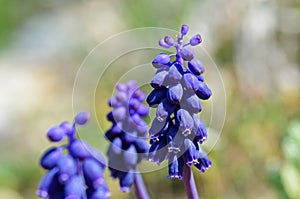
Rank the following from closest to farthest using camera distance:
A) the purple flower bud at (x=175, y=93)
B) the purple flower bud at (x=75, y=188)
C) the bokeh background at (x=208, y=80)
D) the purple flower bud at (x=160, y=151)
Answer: the purple flower bud at (x=175, y=93), the purple flower bud at (x=160, y=151), the purple flower bud at (x=75, y=188), the bokeh background at (x=208, y=80)

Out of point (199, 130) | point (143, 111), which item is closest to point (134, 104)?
point (143, 111)

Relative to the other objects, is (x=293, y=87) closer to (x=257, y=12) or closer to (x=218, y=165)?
(x=257, y=12)

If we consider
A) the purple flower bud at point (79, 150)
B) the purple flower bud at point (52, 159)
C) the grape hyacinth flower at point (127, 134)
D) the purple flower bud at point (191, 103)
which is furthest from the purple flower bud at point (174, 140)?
the purple flower bud at point (52, 159)

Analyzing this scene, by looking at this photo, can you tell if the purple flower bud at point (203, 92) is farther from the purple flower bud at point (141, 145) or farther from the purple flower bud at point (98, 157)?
the purple flower bud at point (98, 157)

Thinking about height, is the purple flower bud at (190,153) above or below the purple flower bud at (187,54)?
below

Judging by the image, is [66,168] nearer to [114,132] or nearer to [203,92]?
[114,132]

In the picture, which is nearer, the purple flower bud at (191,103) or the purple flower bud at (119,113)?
the purple flower bud at (191,103)

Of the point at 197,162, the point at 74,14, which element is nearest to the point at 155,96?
the point at 197,162
